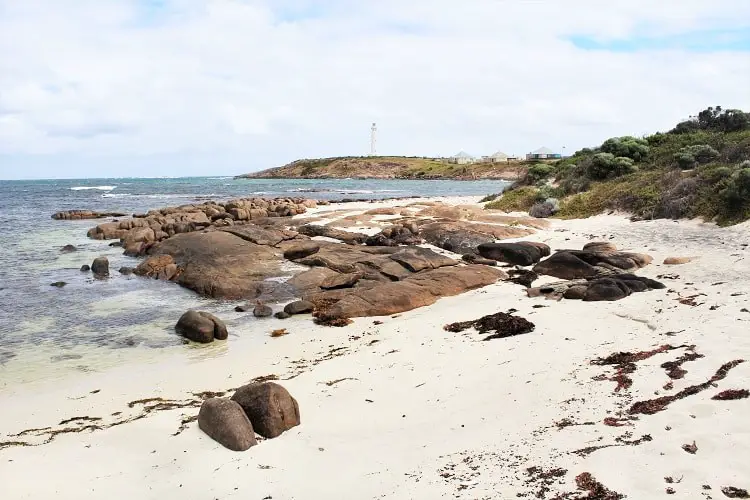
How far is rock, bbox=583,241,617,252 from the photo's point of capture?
60.1ft

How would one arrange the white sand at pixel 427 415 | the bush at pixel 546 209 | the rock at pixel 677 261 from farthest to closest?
the bush at pixel 546 209, the rock at pixel 677 261, the white sand at pixel 427 415

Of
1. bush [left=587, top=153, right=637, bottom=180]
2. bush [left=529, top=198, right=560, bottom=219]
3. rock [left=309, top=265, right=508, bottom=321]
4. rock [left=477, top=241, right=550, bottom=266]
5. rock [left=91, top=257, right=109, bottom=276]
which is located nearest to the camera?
rock [left=309, top=265, right=508, bottom=321]

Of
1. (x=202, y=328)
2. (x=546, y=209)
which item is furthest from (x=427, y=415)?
(x=546, y=209)

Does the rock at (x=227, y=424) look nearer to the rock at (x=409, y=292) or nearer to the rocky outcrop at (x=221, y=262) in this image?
the rock at (x=409, y=292)

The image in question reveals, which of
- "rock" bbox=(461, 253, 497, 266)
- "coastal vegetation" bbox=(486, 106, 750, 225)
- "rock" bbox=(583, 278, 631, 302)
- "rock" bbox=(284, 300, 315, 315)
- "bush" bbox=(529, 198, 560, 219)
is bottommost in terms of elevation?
"rock" bbox=(284, 300, 315, 315)

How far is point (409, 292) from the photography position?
49.1 ft

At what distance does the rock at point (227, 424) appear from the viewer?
7.22m

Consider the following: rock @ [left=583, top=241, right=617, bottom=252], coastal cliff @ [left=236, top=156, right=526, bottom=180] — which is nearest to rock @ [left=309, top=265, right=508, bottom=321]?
rock @ [left=583, top=241, right=617, bottom=252]

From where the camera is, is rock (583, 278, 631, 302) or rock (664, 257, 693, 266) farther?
rock (664, 257, 693, 266)

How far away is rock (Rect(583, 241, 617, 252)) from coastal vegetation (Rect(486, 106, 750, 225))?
4.35 m

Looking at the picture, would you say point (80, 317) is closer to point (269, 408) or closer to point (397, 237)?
point (269, 408)

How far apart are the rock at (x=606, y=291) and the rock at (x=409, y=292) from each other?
3914mm

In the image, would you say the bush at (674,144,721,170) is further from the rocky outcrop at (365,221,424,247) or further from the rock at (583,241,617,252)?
the rocky outcrop at (365,221,424,247)

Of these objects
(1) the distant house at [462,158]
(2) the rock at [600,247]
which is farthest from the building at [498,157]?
(2) the rock at [600,247]
